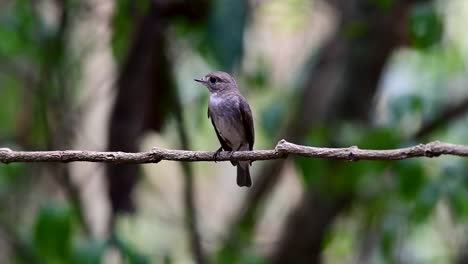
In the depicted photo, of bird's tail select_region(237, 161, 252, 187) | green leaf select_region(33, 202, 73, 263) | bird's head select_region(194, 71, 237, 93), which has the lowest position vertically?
green leaf select_region(33, 202, 73, 263)

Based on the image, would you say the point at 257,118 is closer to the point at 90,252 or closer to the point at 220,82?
the point at 220,82

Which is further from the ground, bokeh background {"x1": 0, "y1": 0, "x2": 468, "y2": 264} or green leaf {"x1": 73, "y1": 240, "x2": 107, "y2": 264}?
bokeh background {"x1": 0, "y1": 0, "x2": 468, "y2": 264}

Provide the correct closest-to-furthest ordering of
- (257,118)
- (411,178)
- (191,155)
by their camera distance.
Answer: (191,155) → (411,178) → (257,118)

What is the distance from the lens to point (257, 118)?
6.28m

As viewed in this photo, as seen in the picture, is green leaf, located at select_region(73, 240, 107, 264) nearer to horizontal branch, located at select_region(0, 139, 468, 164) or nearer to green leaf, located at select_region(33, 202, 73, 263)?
green leaf, located at select_region(33, 202, 73, 263)

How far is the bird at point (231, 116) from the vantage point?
15.6 feet

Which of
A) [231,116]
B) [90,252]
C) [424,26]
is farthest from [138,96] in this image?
[424,26]

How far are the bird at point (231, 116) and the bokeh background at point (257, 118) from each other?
0.56ft

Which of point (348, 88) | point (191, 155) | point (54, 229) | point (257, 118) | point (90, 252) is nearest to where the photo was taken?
point (191, 155)

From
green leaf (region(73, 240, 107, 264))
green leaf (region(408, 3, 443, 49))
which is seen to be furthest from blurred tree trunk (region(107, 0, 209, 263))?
green leaf (region(408, 3, 443, 49))

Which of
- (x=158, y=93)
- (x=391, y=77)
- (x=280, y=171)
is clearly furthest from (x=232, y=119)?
(x=391, y=77)

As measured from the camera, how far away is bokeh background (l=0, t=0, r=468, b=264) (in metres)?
4.70

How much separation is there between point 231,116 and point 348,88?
1485mm

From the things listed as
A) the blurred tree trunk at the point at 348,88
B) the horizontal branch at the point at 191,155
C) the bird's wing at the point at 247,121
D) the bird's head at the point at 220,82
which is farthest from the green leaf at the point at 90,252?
the blurred tree trunk at the point at 348,88
